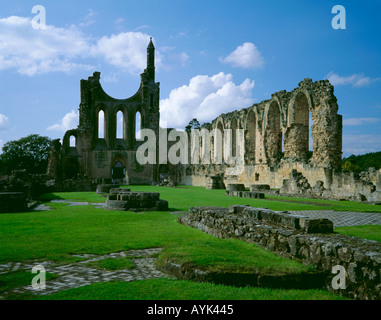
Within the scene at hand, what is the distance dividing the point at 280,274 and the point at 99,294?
1.81m

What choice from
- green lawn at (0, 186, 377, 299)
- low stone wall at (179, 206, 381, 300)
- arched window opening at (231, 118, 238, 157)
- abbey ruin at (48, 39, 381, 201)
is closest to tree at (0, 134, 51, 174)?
abbey ruin at (48, 39, 381, 201)

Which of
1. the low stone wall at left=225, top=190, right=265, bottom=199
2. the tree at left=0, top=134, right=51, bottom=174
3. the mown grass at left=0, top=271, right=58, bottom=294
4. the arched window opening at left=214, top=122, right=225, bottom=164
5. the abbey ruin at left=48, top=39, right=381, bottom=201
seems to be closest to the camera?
the mown grass at left=0, top=271, right=58, bottom=294

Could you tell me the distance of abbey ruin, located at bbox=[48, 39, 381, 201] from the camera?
1942 cm

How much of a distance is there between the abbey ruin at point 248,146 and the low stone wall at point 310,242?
10470 millimetres

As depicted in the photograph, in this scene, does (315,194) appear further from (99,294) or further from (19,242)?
(99,294)

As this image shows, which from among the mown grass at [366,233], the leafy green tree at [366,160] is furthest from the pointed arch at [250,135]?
the mown grass at [366,233]

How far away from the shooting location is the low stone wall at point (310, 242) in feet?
10.7

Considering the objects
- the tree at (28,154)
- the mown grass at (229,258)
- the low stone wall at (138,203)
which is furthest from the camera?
the tree at (28,154)

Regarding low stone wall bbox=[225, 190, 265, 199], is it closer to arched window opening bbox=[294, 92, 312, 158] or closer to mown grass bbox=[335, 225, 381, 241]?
arched window opening bbox=[294, 92, 312, 158]

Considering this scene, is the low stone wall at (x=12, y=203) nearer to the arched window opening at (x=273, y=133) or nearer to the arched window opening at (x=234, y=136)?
the arched window opening at (x=273, y=133)

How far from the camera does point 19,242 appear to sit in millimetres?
5895

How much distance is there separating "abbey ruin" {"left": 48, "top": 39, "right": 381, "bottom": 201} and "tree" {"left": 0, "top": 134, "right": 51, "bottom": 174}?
10.9 m

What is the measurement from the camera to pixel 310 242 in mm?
4098
